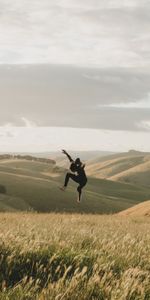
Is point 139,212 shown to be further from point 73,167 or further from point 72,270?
point 72,270

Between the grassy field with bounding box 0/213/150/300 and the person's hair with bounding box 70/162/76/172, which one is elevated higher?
the person's hair with bounding box 70/162/76/172

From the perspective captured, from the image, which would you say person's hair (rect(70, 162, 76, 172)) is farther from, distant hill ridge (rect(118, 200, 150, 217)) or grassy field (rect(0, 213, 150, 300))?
distant hill ridge (rect(118, 200, 150, 217))

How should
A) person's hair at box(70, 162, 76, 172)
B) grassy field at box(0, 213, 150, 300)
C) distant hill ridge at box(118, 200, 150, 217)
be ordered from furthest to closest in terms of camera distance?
distant hill ridge at box(118, 200, 150, 217)
person's hair at box(70, 162, 76, 172)
grassy field at box(0, 213, 150, 300)

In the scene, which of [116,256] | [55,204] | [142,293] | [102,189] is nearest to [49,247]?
[116,256]

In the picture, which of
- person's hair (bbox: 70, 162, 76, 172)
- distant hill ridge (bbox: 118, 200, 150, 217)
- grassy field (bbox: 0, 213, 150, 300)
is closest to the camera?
grassy field (bbox: 0, 213, 150, 300)

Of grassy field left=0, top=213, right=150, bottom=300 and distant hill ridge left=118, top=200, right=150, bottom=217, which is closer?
grassy field left=0, top=213, right=150, bottom=300

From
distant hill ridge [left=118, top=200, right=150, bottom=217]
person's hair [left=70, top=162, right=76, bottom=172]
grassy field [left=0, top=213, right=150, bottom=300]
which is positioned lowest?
grassy field [left=0, top=213, right=150, bottom=300]

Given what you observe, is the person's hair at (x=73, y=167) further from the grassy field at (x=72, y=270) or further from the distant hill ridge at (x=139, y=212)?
the distant hill ridge at (x=139, y=212)

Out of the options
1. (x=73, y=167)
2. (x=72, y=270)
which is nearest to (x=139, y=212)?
(x=73, y=167)

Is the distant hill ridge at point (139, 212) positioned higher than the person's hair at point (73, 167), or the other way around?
the person's hair at point (73, 167)

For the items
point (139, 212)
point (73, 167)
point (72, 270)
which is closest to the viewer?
point (72, 270)

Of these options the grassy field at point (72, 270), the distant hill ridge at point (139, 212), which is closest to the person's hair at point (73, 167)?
the grassy field at point (72, 270)

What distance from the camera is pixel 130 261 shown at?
7086 mm

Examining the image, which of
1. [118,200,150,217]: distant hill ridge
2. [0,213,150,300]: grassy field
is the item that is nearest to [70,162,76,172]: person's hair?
[0,213,150,300]: grassy field
